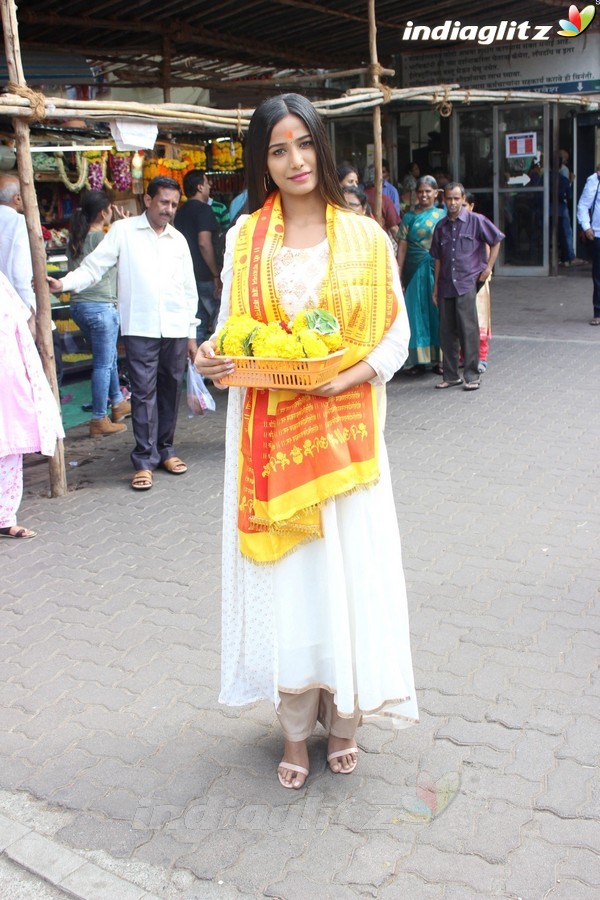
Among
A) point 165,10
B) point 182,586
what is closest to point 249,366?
point 182,586

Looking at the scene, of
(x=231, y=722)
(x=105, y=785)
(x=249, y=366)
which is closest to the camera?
(x=249, y=366)

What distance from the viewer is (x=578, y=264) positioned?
17141mm

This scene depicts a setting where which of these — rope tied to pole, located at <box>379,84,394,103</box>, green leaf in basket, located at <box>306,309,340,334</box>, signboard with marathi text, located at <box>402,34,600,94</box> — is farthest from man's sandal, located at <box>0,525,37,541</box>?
signboard with marathi text, located at <box>402,34,600,94</box>

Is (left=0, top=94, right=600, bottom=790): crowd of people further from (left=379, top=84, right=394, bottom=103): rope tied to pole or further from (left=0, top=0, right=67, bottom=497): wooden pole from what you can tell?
(left=379, top=84, right=394, bottom=103): rope tied to pole

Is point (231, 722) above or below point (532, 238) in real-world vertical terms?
below

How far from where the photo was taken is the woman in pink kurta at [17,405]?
5.56 meters

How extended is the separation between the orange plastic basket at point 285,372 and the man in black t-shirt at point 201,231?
603 cm

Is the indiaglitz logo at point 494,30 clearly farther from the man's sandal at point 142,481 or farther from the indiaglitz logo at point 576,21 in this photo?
the man's sandal at point 142,481

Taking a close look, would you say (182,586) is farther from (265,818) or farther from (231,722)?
(265,818)

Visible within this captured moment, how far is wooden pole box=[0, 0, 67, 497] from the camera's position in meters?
5.80

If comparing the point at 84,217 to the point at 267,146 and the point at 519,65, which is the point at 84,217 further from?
the point at 519,65

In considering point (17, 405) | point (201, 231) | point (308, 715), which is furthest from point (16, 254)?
point (308, 715)

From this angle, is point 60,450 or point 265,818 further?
point 60,450

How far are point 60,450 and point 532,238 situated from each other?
1118 cm
